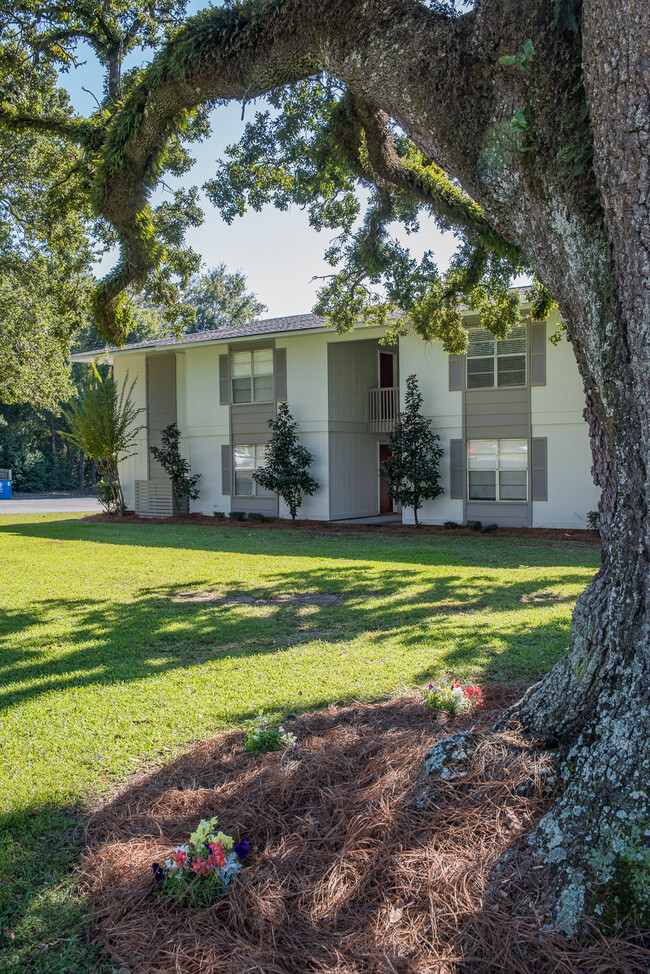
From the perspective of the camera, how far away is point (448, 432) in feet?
61.2

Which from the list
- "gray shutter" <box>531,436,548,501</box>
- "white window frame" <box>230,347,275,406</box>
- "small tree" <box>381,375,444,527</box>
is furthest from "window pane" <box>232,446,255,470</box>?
"gray shutter" <box>531,436,548,501</box>

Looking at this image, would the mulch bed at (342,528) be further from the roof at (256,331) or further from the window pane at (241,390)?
the roof at (256,331)

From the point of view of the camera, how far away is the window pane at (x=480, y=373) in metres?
18.2

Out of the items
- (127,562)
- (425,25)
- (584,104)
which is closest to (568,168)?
(584,104)

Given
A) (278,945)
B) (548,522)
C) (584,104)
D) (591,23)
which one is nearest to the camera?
(278,945)

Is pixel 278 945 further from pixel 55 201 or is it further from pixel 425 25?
pixel 55 201

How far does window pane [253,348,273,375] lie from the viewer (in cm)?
2158

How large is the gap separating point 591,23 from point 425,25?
116 centimetres

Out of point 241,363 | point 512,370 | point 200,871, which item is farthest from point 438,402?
point 200,871

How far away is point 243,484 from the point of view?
2220 cm

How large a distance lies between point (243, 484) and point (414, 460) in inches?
253

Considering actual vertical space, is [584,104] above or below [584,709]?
above

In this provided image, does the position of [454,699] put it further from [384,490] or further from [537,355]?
[384,490]

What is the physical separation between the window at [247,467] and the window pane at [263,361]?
2325mm
